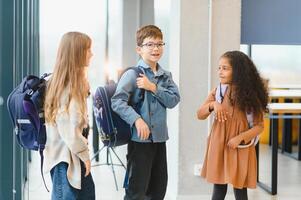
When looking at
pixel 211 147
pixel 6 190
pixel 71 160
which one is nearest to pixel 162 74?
pixel 211 147

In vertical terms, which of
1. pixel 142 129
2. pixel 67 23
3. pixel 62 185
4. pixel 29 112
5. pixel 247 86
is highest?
pixel 67 23

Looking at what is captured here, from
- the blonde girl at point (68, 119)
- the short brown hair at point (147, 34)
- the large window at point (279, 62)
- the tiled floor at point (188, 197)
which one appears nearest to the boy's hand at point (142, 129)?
the blonde girl at point (68, 119)

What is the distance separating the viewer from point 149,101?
2621 millimetres

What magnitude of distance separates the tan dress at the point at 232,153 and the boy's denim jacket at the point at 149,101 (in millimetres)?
325

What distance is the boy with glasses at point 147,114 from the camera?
2.56 m

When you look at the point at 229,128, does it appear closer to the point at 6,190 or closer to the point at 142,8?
the point at 6,190

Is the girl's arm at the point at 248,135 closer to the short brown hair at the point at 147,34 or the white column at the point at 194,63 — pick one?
the short brown hair at the point at 147,34

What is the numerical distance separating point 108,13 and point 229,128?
463 cm

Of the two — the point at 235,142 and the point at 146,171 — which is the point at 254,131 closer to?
the point at 235,142

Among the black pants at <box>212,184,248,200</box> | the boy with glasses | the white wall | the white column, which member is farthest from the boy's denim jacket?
the white wall

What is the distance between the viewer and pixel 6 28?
2.56 metres

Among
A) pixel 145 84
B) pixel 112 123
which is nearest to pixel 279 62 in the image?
pixel 112 123

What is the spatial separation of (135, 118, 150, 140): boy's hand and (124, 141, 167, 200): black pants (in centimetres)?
12

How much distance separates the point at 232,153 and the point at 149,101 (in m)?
0.58
